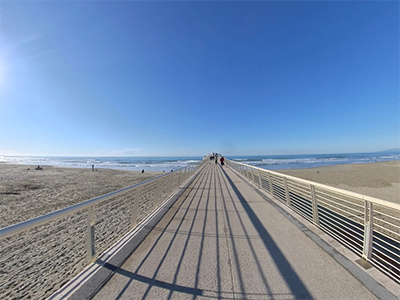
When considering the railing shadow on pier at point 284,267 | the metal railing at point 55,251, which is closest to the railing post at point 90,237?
the metal railing at point 55,251

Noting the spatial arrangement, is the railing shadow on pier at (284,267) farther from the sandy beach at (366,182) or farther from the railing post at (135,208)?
the sandy beach at (366,182)

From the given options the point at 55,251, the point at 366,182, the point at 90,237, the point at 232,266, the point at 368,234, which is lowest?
the point at 55,251

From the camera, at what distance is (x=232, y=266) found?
2314mm

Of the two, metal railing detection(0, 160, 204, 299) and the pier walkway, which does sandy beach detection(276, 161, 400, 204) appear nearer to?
the pier walkway

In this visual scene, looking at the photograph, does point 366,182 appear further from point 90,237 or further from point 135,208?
point 90,237

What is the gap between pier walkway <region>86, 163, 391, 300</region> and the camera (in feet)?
6.25

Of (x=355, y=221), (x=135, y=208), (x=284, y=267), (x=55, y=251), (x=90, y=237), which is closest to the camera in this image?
(x=284, y=267)

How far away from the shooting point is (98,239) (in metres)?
4.07

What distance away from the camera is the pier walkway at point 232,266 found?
1904mm

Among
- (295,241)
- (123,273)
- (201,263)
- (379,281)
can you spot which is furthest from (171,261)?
(379,281)

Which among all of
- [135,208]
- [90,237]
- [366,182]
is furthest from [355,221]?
→ [366,182]

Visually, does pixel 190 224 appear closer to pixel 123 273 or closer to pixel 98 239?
pixel 123 273

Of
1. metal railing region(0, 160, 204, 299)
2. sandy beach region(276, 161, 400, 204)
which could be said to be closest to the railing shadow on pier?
metal railing region(0, 160, 204, 299)

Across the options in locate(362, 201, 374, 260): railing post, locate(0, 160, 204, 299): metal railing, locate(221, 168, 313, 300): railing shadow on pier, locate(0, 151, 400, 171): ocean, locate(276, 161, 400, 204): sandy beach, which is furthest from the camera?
locate(0, 151, 400, 171): ocean
